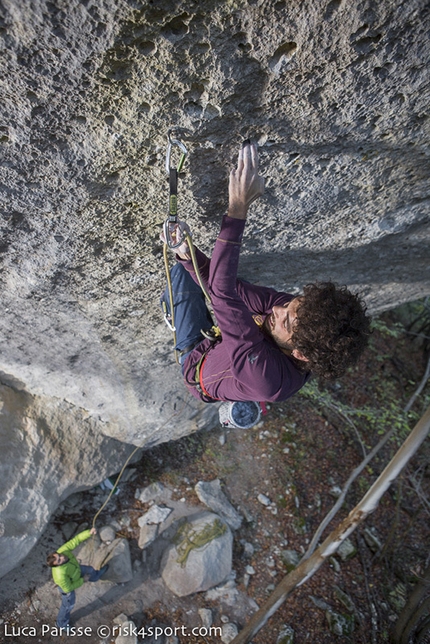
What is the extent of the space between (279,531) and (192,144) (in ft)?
18.2

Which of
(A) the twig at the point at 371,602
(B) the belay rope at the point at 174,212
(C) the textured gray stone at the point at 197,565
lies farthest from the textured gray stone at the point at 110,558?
(B) the belay rope at the point at 174,212

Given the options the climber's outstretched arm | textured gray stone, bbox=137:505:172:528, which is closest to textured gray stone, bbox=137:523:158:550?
textured gray stone, bbox=137:505:172:528

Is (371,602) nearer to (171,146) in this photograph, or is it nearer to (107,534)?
(107,534)

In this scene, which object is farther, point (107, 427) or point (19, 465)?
point (107, 427)

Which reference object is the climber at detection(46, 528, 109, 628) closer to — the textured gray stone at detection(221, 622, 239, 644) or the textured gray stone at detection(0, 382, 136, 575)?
the textured gray stone at detection(0, 382, 136, 575)

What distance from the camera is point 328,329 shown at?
1992 millimetres

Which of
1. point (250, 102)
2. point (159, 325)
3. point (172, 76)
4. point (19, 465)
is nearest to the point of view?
point (172, 76)

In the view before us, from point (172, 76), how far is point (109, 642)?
538cm

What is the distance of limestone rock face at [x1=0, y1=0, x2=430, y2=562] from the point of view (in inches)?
54.8

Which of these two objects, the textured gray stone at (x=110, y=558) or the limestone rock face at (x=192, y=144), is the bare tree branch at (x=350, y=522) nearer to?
the textured gray stone at (x=110, y=558)

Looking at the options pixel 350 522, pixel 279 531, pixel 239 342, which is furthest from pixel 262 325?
pixel 279 531

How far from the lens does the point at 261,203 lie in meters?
2.25

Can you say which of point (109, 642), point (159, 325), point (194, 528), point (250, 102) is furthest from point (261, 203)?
point (109, 642)

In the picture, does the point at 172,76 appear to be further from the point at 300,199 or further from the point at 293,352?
the point at 293,352
